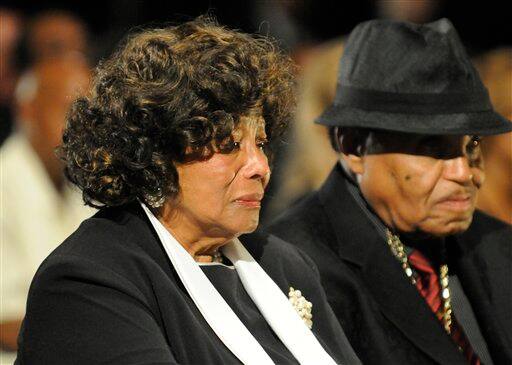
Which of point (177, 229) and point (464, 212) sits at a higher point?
point (177, 229)

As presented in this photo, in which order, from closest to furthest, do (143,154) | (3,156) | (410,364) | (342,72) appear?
(143,154), (410,364), (342,72), (3,156)

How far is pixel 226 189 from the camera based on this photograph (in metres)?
2.71

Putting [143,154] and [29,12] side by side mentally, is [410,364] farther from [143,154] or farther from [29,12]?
[29,12]

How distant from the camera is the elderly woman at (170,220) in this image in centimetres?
242

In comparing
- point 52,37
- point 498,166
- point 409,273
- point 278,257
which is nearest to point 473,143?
point 409,273

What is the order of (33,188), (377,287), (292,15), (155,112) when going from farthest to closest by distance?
(292,15) < (33,188) < (377,287) < (155,112)

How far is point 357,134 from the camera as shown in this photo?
3371 mm

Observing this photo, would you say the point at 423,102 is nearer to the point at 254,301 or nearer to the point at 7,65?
the point at 254,301

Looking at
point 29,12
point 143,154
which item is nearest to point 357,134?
point 143,154

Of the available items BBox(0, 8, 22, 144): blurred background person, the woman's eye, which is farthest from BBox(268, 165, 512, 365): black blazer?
BBox(0, 8, 22, 144): blurred background person

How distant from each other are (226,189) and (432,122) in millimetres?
791

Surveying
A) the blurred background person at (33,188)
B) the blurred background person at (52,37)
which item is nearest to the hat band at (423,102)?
the blurred background person at (33,188)

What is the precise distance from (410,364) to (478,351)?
0.96ft

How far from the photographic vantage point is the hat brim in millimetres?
3207
